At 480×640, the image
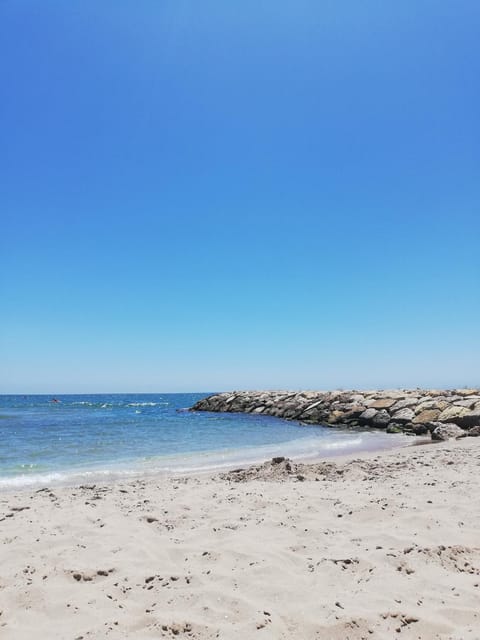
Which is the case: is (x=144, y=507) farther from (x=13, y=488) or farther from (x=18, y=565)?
(x=13, y=488)

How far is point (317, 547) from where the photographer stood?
423 centimetres

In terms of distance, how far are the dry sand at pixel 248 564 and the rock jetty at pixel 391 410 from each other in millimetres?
9651

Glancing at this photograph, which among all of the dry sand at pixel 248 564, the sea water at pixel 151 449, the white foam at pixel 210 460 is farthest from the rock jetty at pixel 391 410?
the dry sand at pixel 248 564

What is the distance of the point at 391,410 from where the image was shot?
1994cm

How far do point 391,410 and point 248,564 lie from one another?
57.9ft

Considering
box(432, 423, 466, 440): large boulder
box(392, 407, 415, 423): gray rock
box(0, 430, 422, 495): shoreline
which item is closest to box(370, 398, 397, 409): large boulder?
box(392, 407, 415, 423): gray rock

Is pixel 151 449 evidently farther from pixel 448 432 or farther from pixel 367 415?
pixel 367 415

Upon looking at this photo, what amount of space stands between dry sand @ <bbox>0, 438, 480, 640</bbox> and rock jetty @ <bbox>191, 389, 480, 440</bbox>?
9.65m

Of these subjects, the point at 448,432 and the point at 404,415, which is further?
the point at 404,415

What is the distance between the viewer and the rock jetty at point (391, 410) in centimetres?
1545

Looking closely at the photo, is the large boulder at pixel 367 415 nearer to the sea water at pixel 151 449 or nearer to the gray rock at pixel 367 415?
the gray rock at pixel 367 415

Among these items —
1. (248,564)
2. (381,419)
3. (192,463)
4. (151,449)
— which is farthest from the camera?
(381,419)

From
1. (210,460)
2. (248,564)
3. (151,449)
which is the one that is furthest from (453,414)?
(248,564)

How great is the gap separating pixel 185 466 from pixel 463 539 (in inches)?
296
